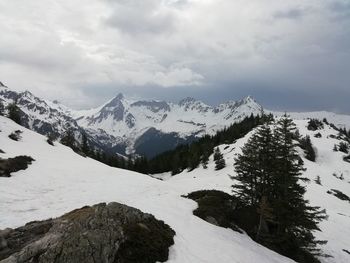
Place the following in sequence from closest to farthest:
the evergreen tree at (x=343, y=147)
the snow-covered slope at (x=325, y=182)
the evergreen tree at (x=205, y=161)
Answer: the snow-covered slope at (x=325, y=182), the evergreen tree at (x=205, y=161), the evergreen tree at (x=343, y=147)

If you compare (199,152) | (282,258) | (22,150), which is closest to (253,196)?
(282,258)

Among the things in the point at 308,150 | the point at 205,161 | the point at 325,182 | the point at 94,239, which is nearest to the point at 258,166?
the point at 94,239

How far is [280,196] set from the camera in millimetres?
30375

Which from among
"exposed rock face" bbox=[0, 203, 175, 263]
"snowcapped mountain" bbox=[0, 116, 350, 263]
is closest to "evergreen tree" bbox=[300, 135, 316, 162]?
"snowcapped mountain" bbox=[0, 116, 350, 263]

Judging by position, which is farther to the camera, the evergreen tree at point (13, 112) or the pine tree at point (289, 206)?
the evergreen tree at point (13, 112)

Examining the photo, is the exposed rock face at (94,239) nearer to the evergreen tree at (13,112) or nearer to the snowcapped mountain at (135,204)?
the snowcapped mountain at (135,204)

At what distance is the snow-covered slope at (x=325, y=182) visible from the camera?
36.3 metres

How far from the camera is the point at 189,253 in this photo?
17.5 meters

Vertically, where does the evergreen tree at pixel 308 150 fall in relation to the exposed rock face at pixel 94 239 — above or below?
above

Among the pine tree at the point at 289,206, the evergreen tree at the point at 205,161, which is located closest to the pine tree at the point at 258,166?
the pine tree at the point at 289,206

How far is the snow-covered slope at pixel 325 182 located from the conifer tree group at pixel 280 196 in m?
4.24

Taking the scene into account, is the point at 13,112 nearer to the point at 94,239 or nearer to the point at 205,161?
the point at 205,161

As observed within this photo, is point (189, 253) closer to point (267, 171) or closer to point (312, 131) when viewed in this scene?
point (267, 171)

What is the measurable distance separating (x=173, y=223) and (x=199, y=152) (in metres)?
98.6
